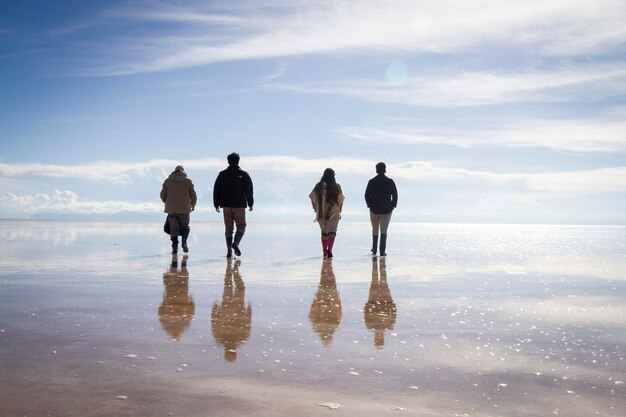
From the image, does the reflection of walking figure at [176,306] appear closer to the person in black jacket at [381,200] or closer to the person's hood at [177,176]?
the person's hood at [177,176]

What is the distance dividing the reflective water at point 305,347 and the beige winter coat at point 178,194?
520cm

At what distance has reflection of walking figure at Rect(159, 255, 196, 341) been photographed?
5.43 metres

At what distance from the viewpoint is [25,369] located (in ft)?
12.6

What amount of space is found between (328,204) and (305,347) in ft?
Answer: 36.6

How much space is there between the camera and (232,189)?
48.8ft

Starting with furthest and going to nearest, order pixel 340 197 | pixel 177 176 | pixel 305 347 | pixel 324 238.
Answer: pixel 340 197
pixel 324 238
pixel 177 176
pixel 305 347

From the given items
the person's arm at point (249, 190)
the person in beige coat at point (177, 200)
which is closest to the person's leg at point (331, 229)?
the person's arm at point (249, 190)

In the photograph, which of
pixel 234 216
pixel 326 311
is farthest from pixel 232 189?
pixel 326 311

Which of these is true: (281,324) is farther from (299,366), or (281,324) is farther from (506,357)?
(506,357)

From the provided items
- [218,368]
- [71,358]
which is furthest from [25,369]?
[218,368]

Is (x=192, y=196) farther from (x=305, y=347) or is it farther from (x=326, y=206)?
(x=305, y=347)

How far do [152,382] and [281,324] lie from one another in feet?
7.30

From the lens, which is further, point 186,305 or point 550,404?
point 186,305

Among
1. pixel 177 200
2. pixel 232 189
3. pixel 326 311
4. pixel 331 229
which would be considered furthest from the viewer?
pixel 331 229
